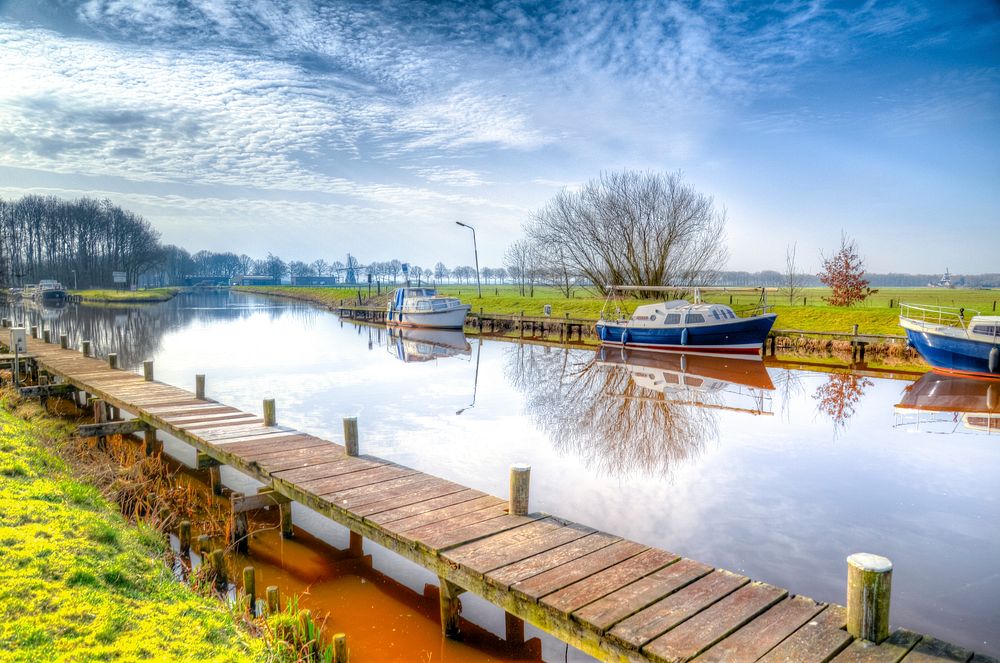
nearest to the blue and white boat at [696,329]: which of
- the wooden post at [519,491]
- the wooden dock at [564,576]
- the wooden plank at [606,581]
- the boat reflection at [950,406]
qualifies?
the boat reflection at [950,406]

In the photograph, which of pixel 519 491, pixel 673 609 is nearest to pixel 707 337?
pixel 519 491

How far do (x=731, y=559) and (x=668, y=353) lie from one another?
24.9m

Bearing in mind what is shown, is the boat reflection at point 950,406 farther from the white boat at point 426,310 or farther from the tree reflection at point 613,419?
the white boat at point 426,310

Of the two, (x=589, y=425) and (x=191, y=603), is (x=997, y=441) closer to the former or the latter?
(x=589, y=425)

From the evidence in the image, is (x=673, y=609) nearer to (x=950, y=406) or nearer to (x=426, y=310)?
(x=950, y=406)

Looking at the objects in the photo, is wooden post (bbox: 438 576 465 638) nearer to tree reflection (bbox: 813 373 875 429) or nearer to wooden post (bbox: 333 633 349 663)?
wooden post (bbox: 333 633 349 663)

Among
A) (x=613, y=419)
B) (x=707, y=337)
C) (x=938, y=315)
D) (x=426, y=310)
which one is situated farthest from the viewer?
(x=426, y=310)

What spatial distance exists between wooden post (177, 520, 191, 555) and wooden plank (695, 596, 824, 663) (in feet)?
21.2

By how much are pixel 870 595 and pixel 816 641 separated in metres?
0.52

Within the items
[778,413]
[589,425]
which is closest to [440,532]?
[589,425]

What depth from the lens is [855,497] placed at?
1051 centimetres

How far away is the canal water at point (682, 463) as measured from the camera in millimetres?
7305

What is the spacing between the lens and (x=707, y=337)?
1219 inches

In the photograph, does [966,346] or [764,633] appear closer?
[764,633]
